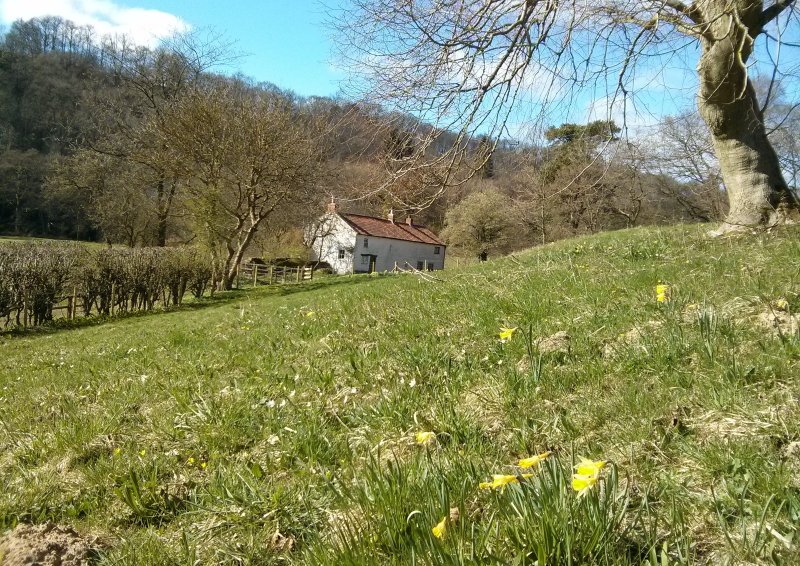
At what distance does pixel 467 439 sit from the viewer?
2318mm

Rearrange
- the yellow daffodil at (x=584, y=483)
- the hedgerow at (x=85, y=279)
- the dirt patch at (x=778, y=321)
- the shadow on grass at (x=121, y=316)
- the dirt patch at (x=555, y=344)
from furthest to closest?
the hedgerow at (x=85, y=279)
the shadow on grass at (x=121, y=316)
the dirt patch at (x=555, y=344)
the dirt patch at (x=778, y=321)
the yellow daffodil at (x=584, y=483)

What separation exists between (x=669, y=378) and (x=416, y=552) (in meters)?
1.70

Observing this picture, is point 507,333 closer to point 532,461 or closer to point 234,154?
point 532,461

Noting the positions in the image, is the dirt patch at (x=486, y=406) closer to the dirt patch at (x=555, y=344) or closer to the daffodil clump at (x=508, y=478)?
the dirt patch at (x=555, y=344)

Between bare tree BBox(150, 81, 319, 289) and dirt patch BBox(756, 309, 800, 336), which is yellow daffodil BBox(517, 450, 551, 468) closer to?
dirt patch BBox(756, 309, 800, 336)

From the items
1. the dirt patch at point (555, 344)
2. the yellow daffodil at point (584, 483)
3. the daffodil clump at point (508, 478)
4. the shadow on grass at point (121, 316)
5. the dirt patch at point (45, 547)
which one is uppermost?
the dirt patch at point (555, 344)

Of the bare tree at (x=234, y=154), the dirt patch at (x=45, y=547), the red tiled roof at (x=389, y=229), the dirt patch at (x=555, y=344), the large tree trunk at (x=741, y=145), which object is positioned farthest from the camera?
the red tiled roof at (x=389, y=229)

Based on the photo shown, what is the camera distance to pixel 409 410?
274cm

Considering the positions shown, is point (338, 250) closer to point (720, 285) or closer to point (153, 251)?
point (153, 251)

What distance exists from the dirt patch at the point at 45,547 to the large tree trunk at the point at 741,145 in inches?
340

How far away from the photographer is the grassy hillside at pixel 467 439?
4.67 ft

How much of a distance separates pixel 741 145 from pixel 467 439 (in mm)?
8119

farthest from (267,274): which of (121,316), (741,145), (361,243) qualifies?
(741,145)

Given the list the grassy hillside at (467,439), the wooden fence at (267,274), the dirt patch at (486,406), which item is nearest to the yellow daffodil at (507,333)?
the grassy hillside at (467,439)
